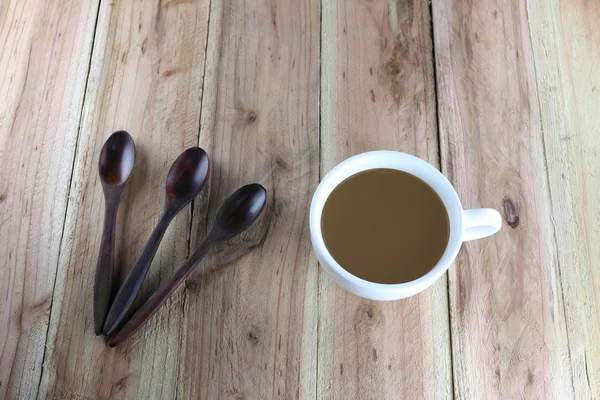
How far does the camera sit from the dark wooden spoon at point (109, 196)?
628mm

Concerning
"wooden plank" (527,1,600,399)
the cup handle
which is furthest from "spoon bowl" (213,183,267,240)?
"wooden plank" (527,1,600,399)

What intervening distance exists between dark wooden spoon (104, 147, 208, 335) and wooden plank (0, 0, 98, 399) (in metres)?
0.10

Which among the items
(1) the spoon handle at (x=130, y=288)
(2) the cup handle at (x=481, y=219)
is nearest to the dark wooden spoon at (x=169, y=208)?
(1) the spoon handle at (x=130, y=288)

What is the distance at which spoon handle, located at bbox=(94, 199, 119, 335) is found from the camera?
2.06 feet

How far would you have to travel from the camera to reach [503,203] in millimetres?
688

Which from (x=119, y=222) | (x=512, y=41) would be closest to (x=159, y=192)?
(x=119, y=222)

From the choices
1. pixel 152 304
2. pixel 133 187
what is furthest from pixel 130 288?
pixel 133 187

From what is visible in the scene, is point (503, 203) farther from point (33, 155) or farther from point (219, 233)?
point (33, 155)

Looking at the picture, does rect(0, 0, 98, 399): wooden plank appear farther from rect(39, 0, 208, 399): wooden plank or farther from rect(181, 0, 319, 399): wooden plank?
rect(181, 0, 319, 399): wooden plank

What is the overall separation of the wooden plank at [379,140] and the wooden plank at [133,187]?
166 millimetres

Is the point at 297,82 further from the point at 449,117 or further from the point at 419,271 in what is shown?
the point at 419,271

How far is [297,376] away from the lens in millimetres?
628

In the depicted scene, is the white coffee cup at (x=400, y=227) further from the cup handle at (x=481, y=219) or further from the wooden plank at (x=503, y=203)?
the wooden plank at (x=503, y=203)

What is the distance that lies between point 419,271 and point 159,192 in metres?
0.32
